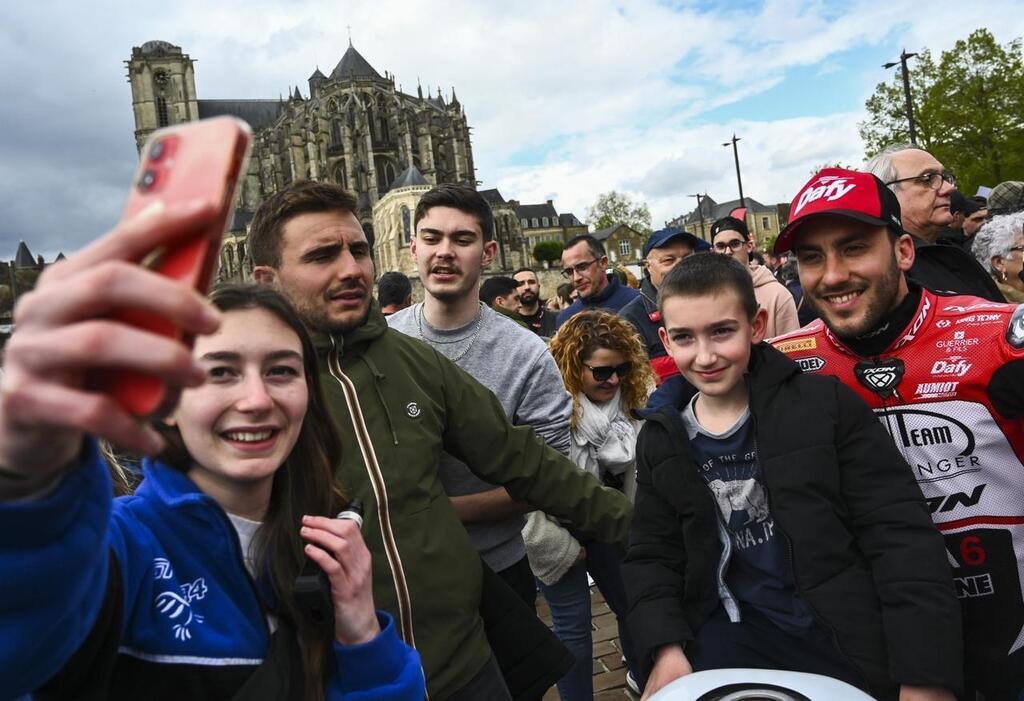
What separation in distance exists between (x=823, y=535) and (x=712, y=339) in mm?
681

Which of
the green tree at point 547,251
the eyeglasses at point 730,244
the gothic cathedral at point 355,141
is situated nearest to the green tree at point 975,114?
the eyeglasses at point 730,244

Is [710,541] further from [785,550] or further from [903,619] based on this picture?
[903,619]

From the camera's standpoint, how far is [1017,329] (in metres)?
2.16

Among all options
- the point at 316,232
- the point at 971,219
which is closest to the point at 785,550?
the point at 316,232

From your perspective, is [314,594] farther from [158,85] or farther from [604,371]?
[158,85]

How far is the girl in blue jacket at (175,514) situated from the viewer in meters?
0.65

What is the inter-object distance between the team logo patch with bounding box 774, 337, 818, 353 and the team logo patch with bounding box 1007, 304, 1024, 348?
58 centimetres

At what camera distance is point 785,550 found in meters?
2.13

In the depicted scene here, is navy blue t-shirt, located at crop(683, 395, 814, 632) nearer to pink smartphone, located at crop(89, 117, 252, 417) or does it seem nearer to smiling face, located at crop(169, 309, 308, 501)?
smiling face, located at crop(169, 309, 308, 501)

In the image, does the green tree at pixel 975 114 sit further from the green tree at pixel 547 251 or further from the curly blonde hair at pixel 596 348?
the green tree at pixel 547 251

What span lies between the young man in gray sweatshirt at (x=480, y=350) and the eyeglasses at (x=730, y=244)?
123 inches

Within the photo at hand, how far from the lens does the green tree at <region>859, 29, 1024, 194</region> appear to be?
23828mm

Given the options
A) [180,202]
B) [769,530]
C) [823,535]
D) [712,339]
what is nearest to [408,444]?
[712,339]

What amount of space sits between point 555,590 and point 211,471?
2.55m
